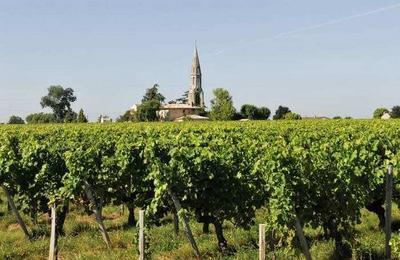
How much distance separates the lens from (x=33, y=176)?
11633 millimetres

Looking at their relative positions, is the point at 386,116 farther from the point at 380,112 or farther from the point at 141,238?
the point at 141,238

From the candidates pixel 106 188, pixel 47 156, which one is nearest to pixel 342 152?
pixel 106 188

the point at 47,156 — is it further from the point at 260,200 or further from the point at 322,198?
the point at 322,198

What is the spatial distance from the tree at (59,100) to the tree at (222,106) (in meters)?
63.3

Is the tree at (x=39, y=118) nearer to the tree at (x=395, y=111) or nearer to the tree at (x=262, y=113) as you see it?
the tree at (x=262, y=113)

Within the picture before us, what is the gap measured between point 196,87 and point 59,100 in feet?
171

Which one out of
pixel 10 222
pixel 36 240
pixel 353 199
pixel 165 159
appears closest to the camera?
pixel 353 199

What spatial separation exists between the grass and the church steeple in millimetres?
161734

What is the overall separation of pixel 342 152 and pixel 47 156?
6740mm

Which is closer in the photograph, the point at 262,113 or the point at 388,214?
the point at 388,214

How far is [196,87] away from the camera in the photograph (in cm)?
18062

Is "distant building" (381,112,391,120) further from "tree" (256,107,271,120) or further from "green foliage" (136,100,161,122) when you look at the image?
"green foliage" (136,100,161,122)

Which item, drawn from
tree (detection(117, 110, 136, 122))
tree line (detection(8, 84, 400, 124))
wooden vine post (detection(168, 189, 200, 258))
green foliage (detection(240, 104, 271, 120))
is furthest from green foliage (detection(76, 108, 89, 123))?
wooden vine post (detection(168, 189, 200, 258))

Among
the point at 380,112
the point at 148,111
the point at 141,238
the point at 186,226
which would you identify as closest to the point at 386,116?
the point at 380,112
